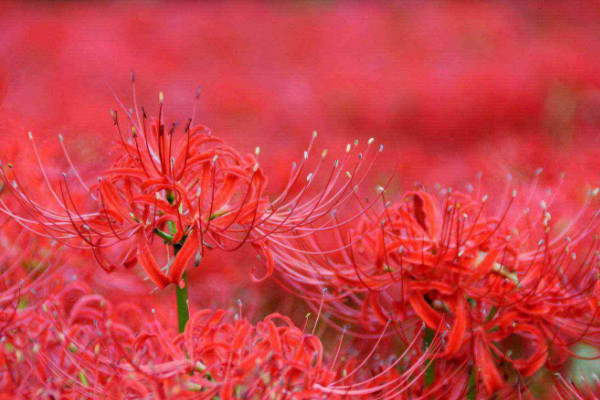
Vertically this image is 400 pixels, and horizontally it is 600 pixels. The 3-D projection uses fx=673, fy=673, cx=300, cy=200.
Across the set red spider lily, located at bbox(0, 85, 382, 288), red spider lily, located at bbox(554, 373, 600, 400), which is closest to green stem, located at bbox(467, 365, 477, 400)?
red spider lily, located at bbox(554, 373, 600, 400)

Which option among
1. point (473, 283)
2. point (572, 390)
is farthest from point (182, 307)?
point (572, 390)

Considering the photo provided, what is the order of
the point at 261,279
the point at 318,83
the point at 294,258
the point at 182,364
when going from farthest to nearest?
the point at 318,83, the point at 294,258, the point at 261,279, the point at 182,364

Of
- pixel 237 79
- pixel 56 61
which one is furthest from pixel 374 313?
pixel 56 61

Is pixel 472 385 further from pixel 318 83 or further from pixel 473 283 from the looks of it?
pixel 318 83

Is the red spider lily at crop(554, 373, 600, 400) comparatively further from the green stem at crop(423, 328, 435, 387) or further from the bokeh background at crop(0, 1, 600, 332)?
the bokeh background at crop(0, 1, 600, 332)

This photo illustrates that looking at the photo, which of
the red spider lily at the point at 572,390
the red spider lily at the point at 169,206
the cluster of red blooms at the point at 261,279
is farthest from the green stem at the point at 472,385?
the red spider lily at the point at 169,206

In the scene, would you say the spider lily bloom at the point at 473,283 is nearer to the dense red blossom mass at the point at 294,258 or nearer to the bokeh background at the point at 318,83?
the dense red blossom mass at the point at 294,258

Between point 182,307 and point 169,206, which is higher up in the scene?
point 169,206

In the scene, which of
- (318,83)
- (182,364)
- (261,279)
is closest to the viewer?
(182,364)
